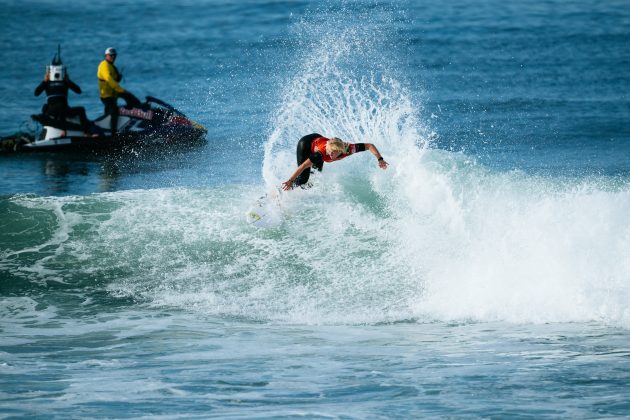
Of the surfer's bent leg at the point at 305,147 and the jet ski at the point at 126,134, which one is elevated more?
the jet ski at the point at 126,134

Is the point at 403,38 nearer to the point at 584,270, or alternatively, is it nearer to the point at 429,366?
the point at 584,270

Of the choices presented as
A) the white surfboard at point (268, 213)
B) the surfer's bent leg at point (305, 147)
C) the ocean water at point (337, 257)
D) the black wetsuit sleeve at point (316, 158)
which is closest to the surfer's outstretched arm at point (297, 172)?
the black wetsuit sleeve at point (316, 158)

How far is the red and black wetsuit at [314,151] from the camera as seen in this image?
41.1ft

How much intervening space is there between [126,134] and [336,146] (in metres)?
8.11

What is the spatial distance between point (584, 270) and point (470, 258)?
57.2 inches

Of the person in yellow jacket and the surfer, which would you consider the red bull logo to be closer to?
the person in yellow jacket

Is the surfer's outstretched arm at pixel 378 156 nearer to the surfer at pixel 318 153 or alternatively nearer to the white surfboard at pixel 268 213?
the surfer at pixel 318 153

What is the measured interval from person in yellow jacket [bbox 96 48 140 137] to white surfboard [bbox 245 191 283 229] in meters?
6.52

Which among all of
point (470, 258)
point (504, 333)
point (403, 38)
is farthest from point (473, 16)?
point (504, 333)

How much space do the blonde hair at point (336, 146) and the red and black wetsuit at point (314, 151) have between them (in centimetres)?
26

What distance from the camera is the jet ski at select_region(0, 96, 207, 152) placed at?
18.9 metres

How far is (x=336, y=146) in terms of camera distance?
39.7 feet

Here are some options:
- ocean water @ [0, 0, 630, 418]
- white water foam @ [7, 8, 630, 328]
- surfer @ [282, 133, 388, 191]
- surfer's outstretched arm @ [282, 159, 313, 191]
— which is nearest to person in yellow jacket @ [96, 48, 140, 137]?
ocean water @ [0, 0, 630, 418]

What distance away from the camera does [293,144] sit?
16.2 meters
